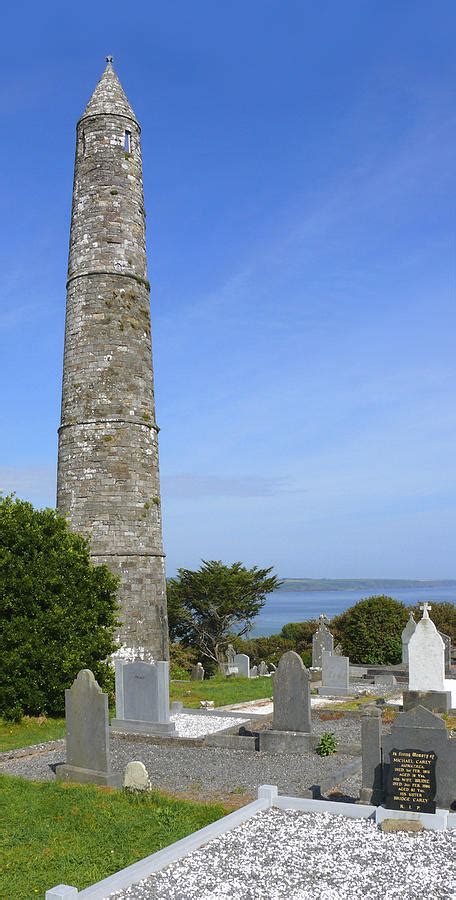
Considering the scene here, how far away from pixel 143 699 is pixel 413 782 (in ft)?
25.3

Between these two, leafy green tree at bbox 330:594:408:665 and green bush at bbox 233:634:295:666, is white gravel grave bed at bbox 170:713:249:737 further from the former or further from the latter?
green bush at bbox 233:634:295:666

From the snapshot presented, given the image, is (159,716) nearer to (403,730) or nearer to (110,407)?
(403,730)

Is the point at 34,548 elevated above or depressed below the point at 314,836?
above

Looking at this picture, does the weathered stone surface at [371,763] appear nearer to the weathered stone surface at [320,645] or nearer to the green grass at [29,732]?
the green grass at [29,732]

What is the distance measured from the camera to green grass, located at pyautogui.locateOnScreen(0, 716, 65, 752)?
47.4 feet

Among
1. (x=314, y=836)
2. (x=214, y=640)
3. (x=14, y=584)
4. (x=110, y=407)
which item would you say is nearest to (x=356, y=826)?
(x=314, y=836)

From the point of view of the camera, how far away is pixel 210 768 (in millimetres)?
11648

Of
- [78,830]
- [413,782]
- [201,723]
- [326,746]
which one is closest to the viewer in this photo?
[78,830]

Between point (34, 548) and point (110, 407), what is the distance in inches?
192

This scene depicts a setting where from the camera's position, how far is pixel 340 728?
49.0ft

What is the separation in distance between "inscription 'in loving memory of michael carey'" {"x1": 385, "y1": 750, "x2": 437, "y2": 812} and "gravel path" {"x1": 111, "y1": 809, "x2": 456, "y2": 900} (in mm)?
393

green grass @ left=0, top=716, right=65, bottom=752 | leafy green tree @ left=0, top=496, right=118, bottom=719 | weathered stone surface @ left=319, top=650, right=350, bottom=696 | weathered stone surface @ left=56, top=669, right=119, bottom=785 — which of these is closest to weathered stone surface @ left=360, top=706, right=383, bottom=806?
weathered stone surface @ left=56, top=669, right=119, bottom=785

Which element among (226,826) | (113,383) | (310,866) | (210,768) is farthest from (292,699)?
(113,383)

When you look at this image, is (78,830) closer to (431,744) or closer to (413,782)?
(413,782)
